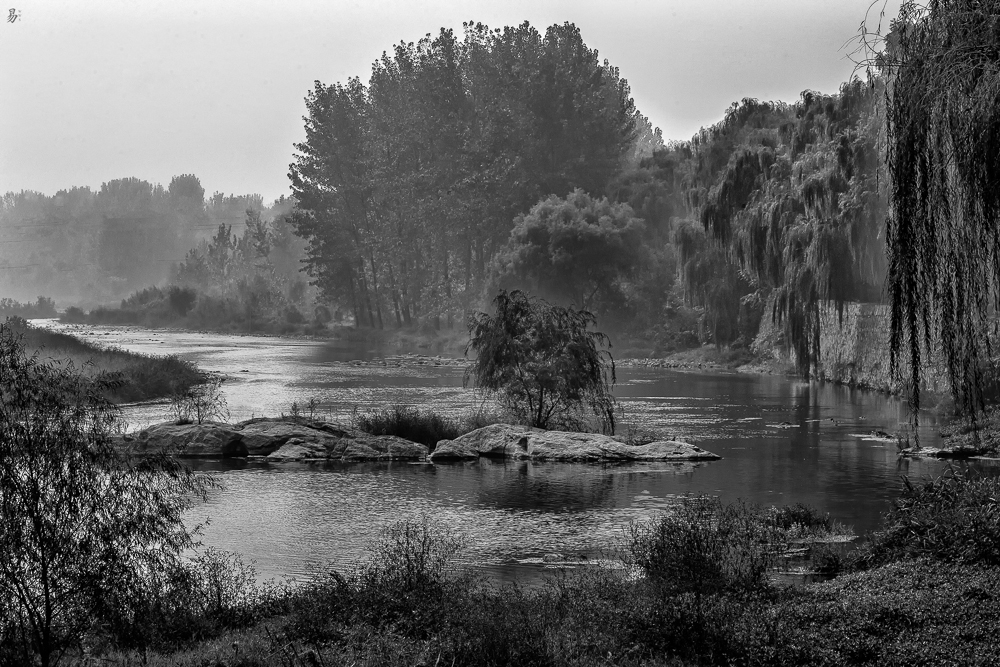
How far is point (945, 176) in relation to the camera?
10.8 m

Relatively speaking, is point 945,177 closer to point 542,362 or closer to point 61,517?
point 61,517

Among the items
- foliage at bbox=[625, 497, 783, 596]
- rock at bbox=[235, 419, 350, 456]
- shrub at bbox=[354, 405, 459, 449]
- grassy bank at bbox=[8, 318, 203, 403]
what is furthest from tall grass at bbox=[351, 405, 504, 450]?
foliage at bbox=[625, 497, 783, 596]

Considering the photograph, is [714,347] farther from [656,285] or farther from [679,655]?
[679,655]

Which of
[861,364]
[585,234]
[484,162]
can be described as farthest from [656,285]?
[861,364]

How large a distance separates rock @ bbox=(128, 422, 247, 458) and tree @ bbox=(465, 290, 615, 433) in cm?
732

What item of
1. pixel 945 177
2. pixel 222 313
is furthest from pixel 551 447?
pixel 222 313

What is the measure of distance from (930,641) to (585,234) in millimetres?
63017

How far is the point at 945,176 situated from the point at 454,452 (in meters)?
19.7

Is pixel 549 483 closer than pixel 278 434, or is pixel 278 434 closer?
pixel 549 483

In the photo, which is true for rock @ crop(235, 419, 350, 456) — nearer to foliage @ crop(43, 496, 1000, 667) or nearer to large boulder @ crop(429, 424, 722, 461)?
large boulder @ crop(429, 424, 722, 461)

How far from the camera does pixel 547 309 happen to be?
1264 inches

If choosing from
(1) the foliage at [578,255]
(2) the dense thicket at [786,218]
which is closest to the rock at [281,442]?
(2) the dense thicket at [786,218]

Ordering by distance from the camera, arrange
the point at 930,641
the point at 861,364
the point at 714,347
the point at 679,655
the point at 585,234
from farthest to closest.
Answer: the point at 585,234, the point at 714,347, the point at 861,364, the point at 679,655, the point at 930,641

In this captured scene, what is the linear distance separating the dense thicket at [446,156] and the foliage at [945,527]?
7162 centimetres
